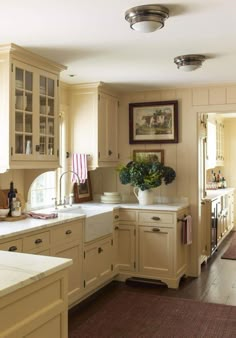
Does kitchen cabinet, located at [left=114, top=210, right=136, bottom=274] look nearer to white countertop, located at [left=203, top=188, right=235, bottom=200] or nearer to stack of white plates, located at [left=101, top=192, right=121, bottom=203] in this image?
stack of white plates, located at [left=101, top=192, right=121, bottom=203]

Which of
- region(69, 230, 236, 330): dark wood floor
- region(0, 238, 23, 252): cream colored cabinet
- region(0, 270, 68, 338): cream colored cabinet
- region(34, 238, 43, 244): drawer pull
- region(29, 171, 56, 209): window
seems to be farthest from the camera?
region(29, 171, 56, 209): window

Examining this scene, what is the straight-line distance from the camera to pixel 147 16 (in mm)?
2453

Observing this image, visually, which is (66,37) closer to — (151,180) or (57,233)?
(57,233)

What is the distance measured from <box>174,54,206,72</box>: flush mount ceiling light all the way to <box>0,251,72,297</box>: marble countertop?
7.71 feet

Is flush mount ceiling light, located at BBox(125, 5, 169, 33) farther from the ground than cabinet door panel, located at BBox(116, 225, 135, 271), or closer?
farther from the ground

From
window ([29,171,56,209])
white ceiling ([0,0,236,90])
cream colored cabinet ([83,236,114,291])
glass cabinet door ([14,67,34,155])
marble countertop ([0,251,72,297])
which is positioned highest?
→ white ceiling ([0,0,236,90])

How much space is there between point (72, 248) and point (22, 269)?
6.42 ft

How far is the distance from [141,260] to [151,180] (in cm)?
95

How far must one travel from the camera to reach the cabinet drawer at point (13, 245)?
278 cm

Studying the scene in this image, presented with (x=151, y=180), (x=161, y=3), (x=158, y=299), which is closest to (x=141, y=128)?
(x=151, y=180)

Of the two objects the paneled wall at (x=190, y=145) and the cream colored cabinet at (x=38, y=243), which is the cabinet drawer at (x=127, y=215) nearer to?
the paneled wall at (x=190, y=145)

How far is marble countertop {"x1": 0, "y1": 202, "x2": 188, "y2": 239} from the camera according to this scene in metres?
2.96

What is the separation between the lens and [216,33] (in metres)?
2.90

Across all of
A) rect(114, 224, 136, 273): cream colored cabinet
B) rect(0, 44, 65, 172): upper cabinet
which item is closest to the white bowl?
rect(0, 44, 65, 172): upper cabinet
